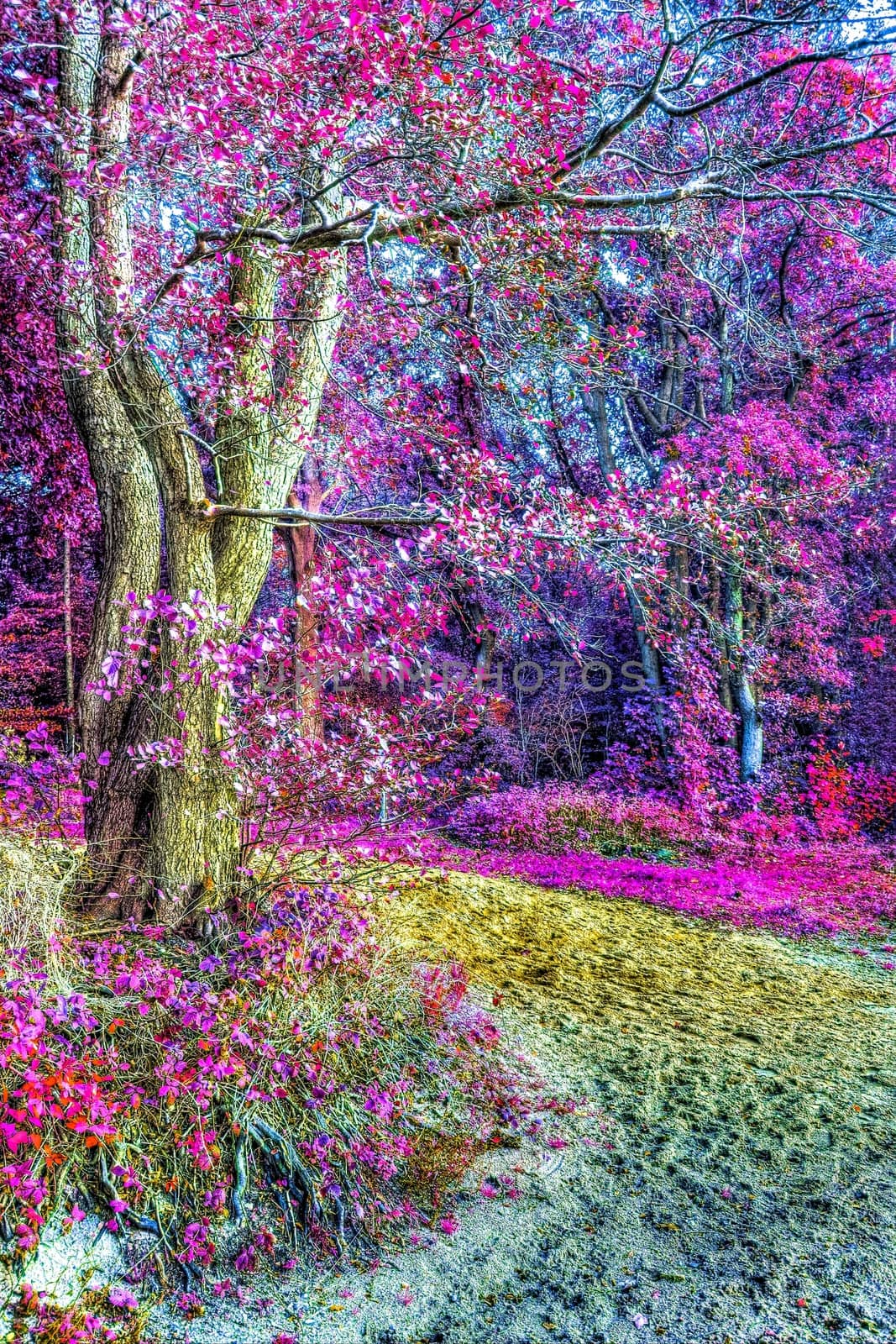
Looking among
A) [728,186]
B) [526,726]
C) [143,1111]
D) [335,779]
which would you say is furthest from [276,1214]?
[526,726]

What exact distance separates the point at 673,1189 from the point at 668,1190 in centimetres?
2

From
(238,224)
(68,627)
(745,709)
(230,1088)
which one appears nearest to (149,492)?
(238,224)

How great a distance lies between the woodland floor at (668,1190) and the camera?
2.37 meters

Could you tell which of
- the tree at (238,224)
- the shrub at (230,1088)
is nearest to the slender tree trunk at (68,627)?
the tree at (238,224)

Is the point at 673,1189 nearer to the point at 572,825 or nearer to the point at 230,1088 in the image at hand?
the point at 230,1088

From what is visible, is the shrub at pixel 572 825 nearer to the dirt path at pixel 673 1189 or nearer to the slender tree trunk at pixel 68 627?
the dirt path at pixel 673 1189

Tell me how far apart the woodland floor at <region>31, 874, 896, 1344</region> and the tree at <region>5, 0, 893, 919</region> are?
1781 mm

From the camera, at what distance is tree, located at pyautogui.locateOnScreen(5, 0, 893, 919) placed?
9.86ft

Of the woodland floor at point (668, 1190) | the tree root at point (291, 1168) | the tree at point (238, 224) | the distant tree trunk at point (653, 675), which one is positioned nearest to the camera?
the woodland floor at point (668, 1190)

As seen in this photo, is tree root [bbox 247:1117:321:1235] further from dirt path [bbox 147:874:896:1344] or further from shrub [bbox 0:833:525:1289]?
dirt path [bbox 147:874:896:1344]

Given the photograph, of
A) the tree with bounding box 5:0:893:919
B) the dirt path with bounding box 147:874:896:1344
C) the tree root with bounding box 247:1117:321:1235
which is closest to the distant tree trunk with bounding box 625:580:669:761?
the dirt path with bounding box 147:874:896:1344

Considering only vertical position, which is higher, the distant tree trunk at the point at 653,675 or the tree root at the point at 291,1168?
the distant tree trunk at the point at 653,675

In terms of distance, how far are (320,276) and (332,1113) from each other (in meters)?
3.91

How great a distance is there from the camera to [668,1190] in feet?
9.80
